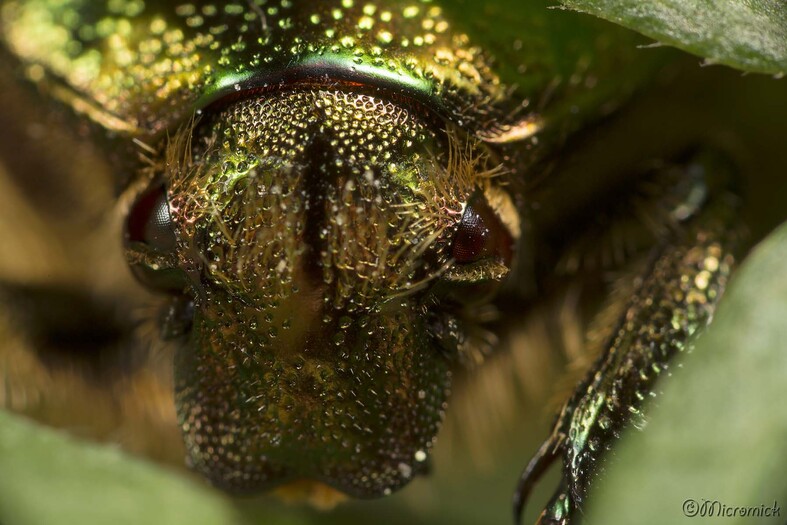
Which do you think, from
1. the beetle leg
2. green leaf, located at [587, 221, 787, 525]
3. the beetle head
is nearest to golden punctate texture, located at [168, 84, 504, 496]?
the beetle head

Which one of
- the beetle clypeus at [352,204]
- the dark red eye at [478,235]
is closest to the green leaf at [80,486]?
the beetle clypeus at [352,204]

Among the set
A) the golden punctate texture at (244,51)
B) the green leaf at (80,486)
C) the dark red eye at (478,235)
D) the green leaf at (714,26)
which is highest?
the green leaf at (714,26)

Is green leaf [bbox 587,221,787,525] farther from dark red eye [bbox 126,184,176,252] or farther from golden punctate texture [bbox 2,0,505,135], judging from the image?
dark red eye [bbox 126,184,176,252]

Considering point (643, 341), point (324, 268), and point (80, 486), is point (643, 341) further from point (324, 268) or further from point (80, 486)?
point (80, 486)

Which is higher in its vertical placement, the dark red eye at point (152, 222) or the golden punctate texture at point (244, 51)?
the golden punctate texture at point (244, 51)

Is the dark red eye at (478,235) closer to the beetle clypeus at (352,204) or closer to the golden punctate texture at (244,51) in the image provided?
the beetle clypeus at (352,204)

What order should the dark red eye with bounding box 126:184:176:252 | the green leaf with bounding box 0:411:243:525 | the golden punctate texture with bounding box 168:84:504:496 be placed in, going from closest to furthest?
the golden punctate texture with bounding box 168:84:504:496 → the dark red eye with bounding box 126:184:176:252 → the green leaf with bounding box 0:411:243:525
